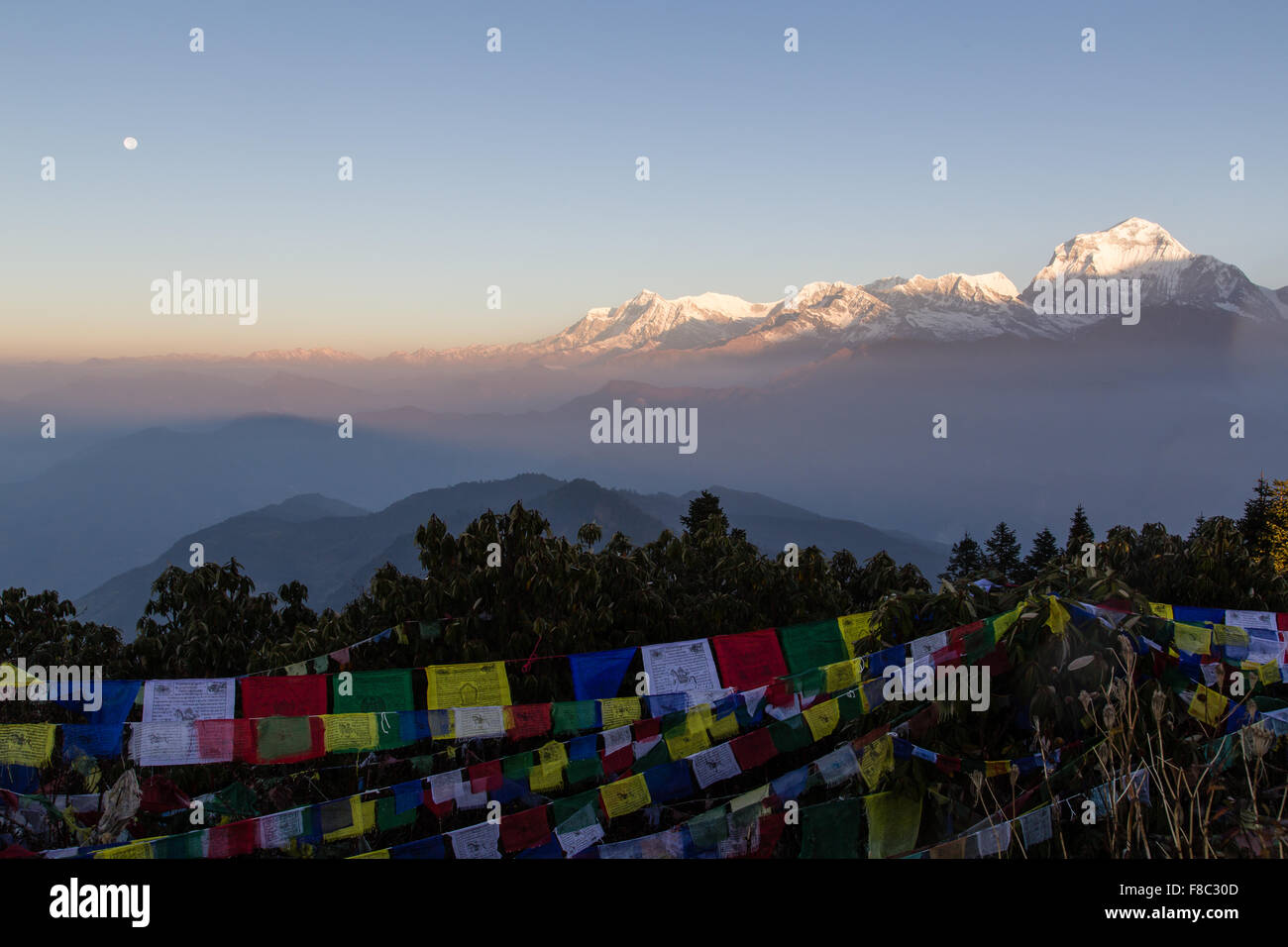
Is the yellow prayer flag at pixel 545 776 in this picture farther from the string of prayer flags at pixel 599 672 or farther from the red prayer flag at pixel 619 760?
the string of prayer flags at pixel 599 672

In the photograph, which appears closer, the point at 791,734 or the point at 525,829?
the point at 525,829

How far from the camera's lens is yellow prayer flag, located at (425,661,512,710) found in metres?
10.7

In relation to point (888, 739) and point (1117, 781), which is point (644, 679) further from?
point (1117, 781)

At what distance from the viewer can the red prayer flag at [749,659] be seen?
37.4 ft

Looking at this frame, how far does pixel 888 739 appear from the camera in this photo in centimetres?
754

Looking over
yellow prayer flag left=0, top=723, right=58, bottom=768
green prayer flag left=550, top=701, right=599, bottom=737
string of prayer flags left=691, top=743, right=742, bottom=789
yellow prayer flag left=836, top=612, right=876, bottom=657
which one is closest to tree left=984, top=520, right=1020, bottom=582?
yellow prayer flag left=836, top=612, right=876, bottom=657

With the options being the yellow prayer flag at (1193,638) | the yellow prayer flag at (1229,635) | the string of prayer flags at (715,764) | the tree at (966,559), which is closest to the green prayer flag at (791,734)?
the string of prayer flags at (715,764)

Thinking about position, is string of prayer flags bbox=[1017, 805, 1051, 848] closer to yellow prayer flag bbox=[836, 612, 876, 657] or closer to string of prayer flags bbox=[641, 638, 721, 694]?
string of prayer flags bbox=[641, 638, 721, 694]

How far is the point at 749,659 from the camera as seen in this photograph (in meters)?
11.6

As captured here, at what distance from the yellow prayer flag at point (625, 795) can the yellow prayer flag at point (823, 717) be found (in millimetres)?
1985

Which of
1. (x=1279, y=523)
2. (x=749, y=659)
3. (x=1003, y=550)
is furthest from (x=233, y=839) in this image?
(x=1003, y=550)

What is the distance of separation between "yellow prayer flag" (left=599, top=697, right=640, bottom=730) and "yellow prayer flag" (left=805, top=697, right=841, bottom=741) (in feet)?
8.45

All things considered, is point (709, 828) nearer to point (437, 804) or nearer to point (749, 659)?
point (437, 804)

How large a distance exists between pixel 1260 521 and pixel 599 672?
154 ft
